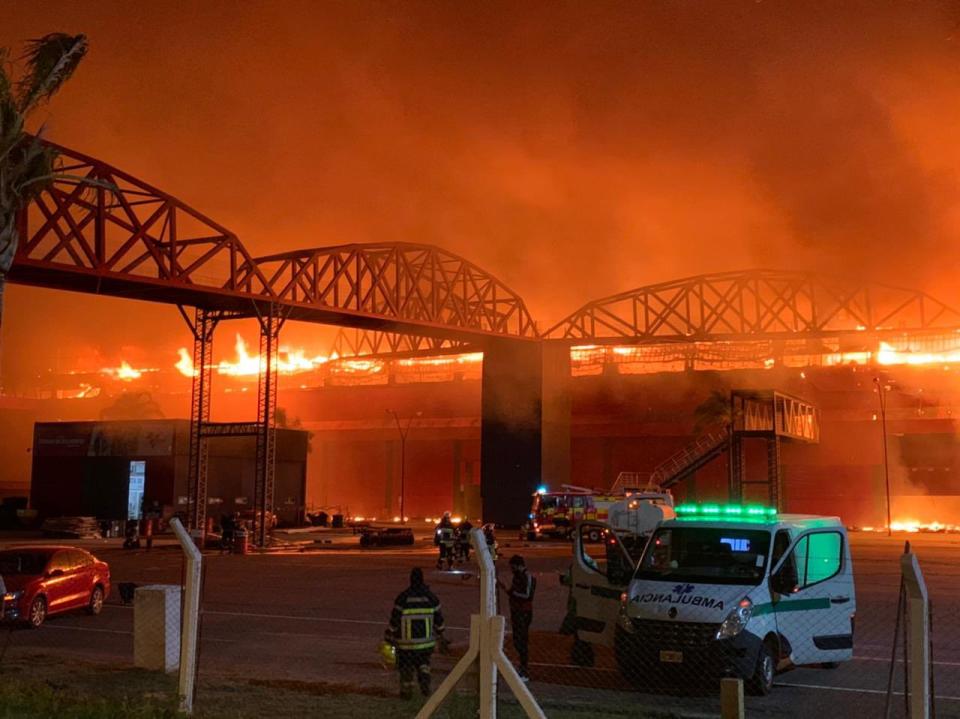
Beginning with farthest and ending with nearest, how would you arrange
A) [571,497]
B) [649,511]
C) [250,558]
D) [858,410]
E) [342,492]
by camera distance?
[342,492], [858,410], [571,497], [250,558], [649,511]

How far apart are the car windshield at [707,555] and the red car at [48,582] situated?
10.5m

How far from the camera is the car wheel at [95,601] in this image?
18703 millimetres

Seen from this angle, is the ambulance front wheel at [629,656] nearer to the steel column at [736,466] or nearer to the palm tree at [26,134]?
the palm tree at [26,134]

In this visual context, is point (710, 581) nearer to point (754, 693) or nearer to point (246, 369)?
point (754, 693)

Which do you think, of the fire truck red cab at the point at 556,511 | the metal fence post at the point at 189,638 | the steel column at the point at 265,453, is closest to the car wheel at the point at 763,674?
the metal fence post at the point at 189,638

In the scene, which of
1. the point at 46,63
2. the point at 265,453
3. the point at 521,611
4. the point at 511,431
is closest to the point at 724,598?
the point at 521,611

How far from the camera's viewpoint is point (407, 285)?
66.1 m

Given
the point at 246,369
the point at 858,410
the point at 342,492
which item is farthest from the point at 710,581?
the point at 246,369

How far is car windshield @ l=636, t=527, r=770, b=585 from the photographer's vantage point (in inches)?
448

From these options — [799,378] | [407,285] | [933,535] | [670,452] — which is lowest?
[933,535]

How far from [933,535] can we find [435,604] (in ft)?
197

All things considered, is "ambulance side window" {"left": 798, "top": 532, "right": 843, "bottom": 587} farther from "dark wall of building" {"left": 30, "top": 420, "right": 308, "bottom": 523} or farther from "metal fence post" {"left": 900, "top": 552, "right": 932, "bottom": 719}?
"dark wall of building" {"left": 30, "top": 420, "right": 308, "bottom": 523}

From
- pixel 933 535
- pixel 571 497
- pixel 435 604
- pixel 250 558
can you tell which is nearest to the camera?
pixel 435 604

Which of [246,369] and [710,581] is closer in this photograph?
[710,581]
